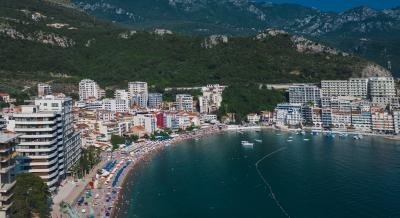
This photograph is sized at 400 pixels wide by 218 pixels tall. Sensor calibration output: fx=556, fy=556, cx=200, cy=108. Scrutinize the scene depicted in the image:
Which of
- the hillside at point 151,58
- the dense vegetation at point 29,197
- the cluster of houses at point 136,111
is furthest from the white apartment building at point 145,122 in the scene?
the dense vegetation at point 29,197

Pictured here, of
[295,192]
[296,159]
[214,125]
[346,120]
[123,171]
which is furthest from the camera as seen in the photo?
[214,125]

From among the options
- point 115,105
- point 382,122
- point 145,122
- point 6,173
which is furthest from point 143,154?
point 382,122

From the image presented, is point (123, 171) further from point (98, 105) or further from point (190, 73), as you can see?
point (190, 73)

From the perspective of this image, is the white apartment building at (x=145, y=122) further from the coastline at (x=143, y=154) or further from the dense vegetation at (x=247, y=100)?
the dense vegetation at (x=247, y=100)

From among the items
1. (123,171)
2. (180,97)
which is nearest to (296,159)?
(123,171)

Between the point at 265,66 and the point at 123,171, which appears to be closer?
the point at 123,171

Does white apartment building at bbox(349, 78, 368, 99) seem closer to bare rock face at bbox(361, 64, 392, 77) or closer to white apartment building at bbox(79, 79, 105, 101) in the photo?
bare rock face at bbox(361, 64, 392, 77)
